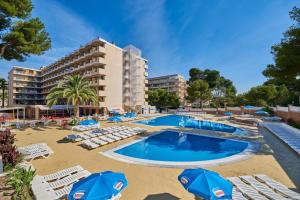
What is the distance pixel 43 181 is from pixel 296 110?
28.6 m

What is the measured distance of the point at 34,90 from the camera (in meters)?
69.6

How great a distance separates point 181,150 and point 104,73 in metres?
31.6

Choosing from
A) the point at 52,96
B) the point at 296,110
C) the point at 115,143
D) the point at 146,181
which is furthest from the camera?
the point at 52,96

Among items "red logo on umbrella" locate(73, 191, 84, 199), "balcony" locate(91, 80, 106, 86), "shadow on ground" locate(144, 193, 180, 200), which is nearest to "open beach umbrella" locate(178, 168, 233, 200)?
"shadow on ground" locate(144, 193, 180, 200)

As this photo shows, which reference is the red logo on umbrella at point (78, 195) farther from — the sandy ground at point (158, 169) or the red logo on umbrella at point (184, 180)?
the red logo on umbrella at point (184, 180)

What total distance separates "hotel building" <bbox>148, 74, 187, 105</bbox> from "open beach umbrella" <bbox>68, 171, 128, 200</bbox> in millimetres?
80287

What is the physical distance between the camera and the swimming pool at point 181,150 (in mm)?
10745

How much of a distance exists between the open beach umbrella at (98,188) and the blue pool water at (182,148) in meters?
7.08

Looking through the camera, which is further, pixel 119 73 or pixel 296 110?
pixel 119 73

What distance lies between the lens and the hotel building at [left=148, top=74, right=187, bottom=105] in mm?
84525

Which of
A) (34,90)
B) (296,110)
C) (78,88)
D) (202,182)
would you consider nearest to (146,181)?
(202,182)

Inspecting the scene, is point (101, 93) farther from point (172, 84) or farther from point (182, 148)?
point (172, 84)

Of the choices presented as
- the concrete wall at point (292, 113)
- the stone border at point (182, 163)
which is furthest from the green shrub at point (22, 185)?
the concrete wall at point (292, 113)

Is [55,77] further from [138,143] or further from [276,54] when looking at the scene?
[276,54]
